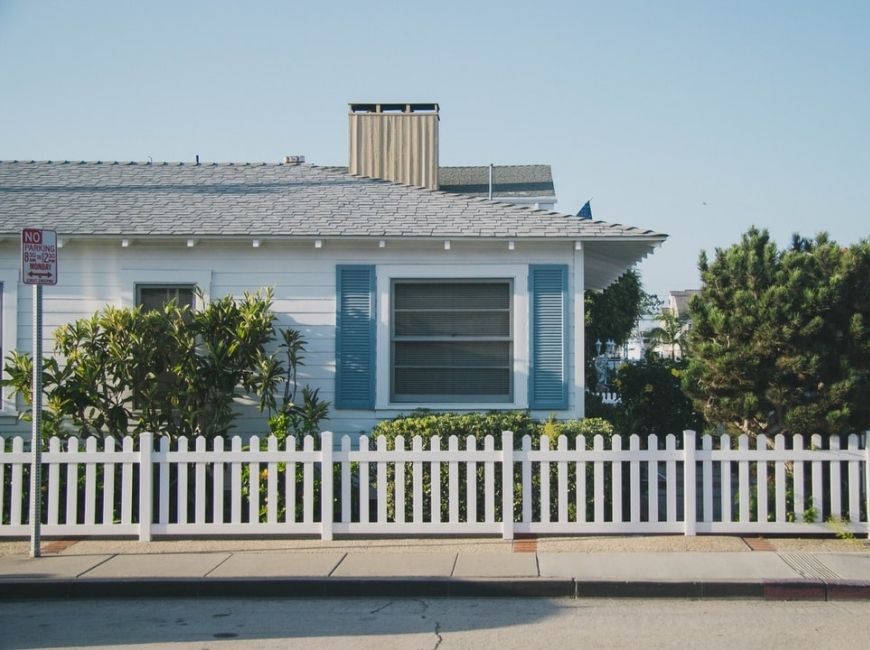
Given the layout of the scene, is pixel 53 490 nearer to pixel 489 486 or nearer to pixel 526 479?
pixel 489 486

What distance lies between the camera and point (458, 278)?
1189 cm

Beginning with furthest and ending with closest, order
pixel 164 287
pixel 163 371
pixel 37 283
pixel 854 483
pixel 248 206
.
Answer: pixel 248 206 → pixel 164 287 → pixel 163 371 → pixel 854 483 → pixel 37 283

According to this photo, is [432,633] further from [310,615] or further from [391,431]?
[391,431]

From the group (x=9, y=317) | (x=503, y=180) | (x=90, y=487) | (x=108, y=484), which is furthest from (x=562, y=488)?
(x=503, y=180)

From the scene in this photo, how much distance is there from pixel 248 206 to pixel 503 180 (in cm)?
2678

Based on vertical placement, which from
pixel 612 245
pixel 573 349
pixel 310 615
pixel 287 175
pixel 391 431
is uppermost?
pixel 287 175

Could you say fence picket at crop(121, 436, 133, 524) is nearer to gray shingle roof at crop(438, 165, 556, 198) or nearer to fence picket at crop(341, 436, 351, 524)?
fence picket at crop(341, 436, 351, 524)

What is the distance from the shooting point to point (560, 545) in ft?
29.9

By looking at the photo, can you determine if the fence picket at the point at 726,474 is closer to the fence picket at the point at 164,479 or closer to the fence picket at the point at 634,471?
the fence picket at the point at 634,471

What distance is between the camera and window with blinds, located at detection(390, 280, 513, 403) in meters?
12.0

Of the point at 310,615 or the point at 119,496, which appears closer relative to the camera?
the point at 310,615

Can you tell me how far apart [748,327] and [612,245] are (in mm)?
2611

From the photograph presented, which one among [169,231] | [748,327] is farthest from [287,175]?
[748,327]

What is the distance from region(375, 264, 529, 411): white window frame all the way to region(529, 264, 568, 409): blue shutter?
0.27 feet
